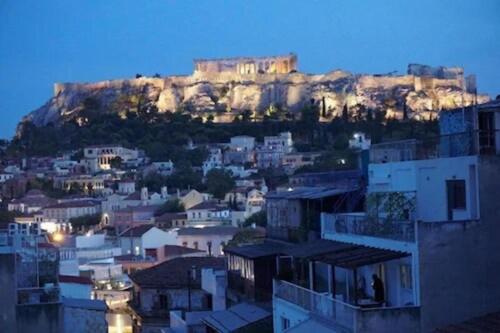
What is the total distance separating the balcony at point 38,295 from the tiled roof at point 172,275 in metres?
11.8

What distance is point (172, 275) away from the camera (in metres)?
30.2

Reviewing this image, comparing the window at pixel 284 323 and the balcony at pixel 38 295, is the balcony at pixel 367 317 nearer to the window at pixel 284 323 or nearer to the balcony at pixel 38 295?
the window at pixel 284 323

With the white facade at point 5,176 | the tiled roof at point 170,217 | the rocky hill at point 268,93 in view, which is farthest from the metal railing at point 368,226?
the rocky hill at point 268,93

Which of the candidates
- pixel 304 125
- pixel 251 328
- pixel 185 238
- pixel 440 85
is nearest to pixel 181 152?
pixel 304 125

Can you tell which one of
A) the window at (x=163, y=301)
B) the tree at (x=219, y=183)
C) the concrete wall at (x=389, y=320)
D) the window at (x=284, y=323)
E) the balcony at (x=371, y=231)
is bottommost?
the window at (x=163, y=301)

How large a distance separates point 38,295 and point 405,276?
6.26m

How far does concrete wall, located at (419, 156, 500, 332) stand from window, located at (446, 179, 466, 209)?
728 millimetres

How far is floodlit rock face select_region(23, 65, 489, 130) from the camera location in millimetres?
124938

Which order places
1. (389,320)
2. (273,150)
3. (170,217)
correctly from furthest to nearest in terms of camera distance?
(273,150) < (170,217) < (389,320)

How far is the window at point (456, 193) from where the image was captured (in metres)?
14.0

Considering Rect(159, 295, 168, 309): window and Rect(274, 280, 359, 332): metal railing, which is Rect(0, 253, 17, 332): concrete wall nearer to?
Rect(274, 280, 359, 332): metal railing

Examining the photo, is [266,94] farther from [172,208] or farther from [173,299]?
[173,299]

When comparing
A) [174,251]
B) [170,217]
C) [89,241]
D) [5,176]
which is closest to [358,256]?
[174,251]

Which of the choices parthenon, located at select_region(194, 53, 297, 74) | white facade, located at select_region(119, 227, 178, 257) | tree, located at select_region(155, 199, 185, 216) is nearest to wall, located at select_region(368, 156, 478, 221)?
white facade, located at select_region(119, 227, 178, 257)
